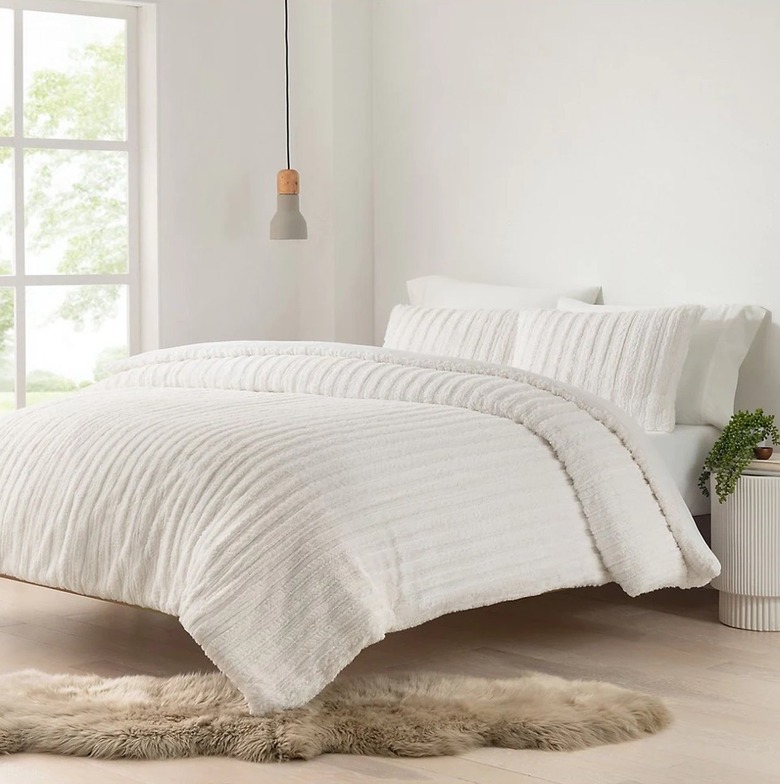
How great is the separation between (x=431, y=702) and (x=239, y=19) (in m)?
3.51

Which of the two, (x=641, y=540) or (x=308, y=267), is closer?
(x=641, y=540)

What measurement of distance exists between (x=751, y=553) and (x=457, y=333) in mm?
1270

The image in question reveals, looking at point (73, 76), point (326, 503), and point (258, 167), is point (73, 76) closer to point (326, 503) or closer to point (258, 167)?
point (258, 167)

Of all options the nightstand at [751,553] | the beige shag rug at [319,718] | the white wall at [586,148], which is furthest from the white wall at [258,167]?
the beige shag rug at [319,718]

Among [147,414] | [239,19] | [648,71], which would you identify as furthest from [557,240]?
[147,414]

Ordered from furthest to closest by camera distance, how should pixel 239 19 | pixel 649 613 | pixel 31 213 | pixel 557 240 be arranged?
pixel 239 19 → pixel 31 213 → pixel 557 240 → pixel 649 613

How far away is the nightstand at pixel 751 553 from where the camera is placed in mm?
3551

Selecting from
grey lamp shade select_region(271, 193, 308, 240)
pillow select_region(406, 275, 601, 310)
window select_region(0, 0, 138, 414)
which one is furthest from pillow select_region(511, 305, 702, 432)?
window select_region(0, 0, 138, 414)

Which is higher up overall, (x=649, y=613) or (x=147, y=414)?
(x=147, y=414)

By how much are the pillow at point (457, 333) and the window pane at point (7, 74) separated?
5.41 ft

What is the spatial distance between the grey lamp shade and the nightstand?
214 cm

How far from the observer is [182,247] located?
17.7 feet

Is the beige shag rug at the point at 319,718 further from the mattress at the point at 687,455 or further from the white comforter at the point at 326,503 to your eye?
the mattress at the point at 687,455

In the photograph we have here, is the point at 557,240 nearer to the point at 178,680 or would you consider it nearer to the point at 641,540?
the point at 641,540
